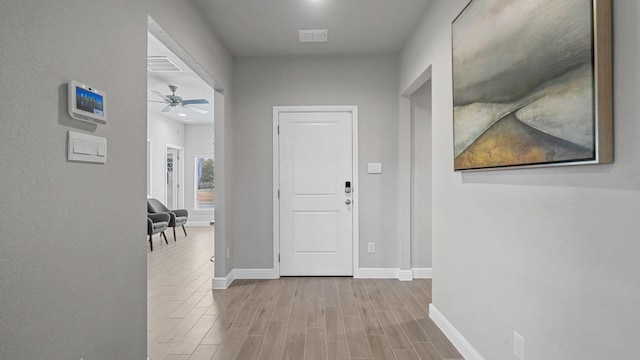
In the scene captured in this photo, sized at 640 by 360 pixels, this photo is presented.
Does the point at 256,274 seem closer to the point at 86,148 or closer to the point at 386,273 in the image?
the point at 386,273

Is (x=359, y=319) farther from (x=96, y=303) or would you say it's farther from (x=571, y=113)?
(x=571, y=113)

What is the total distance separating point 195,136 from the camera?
28.7 feet

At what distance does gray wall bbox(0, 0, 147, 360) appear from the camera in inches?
42.3

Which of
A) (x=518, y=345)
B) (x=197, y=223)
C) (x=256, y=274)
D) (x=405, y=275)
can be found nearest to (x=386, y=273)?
(x=405, y=275)

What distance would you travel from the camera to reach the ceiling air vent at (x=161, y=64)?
4.14 meters

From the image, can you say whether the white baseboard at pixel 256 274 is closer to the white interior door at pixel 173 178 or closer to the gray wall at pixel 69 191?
the gray wall at pixel 69 191

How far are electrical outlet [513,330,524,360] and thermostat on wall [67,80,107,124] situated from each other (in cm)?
219

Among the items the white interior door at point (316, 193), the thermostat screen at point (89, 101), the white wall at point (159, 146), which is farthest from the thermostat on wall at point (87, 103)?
the white wall at point (159, 146)

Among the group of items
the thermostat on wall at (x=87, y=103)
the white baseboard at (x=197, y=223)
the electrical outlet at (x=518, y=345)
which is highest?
the thermostat on wall at (x=87, y=103)

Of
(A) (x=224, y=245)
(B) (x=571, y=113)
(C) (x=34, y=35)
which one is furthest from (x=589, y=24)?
(A) (x=224, y=245)

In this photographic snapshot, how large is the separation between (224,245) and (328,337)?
164 centimetres

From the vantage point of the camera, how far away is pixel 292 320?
267 cm

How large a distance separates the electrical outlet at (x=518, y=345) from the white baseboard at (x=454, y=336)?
380 millimetres

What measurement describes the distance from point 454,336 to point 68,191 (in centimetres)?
239
